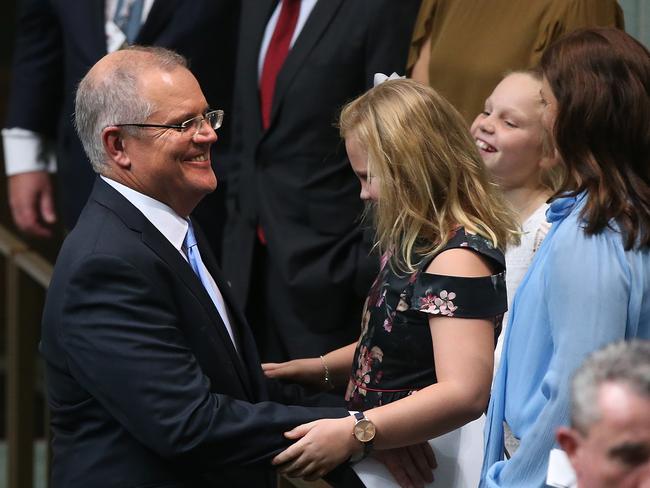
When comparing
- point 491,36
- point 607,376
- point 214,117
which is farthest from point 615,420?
point 491,36

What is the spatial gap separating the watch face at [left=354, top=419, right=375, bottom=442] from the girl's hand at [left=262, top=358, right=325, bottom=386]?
50 cm

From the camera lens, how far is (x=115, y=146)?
252cm

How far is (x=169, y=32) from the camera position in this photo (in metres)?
4.01

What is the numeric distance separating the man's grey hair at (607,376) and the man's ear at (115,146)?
1.27 meters

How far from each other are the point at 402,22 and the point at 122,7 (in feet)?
3.11

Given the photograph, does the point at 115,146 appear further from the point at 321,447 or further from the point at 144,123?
the point at 321,447

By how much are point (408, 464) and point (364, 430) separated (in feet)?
0.50

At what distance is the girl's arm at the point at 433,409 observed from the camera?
240 cm

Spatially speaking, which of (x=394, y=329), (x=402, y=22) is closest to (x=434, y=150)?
(x=394, y=329)

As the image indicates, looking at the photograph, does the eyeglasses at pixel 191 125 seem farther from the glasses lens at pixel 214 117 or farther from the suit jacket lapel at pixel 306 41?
the suit jacket lapel at pixel 306 41

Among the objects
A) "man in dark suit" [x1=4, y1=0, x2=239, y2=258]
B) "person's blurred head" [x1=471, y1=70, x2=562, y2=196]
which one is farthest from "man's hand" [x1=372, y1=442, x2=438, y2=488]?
"man in dark suit" [x1=4, y1=0, x2=239, y2=258]

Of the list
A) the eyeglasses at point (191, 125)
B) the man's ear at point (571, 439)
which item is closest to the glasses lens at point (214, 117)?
the eyeglasses at point (191, 125)

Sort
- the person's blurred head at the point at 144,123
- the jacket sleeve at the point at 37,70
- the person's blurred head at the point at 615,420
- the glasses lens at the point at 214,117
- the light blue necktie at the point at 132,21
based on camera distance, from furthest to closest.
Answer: the jacket sleeve at the point at 37,70 < the light blue necktie at the point at 132,21 < the glasses lens at the point at 214,117 < the person's blurred head at the point at 144,123 < the person's blurred head at the point at 615,420

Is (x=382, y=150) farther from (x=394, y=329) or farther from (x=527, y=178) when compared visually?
(x=527, y=178)
